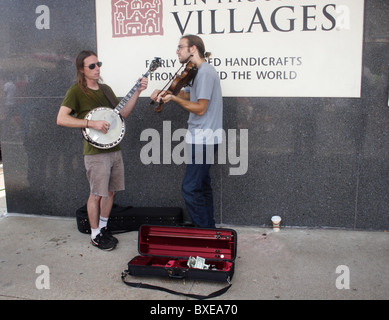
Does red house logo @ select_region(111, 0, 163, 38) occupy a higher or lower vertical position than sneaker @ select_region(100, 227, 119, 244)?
higher

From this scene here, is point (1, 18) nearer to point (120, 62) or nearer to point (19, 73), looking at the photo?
point (19, 73)

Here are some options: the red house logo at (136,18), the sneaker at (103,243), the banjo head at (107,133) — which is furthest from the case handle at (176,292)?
the red house logo at (136,18)

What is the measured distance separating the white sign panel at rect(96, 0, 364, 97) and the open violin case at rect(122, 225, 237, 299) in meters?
1.61

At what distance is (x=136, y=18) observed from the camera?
4.26 m

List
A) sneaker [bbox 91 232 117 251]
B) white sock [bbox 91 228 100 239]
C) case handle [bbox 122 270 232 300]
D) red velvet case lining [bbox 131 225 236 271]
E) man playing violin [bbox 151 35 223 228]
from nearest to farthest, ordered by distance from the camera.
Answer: case handle [bbox 122 270 232 300] < red velvet case lining [bbox 131 225 236 271] < man playing violin [bbox 151 35 223 228] < sneaker [bbox 91 232 117 251] < white sock [bbox 91 228 100 239]

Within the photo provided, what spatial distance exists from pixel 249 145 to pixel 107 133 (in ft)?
4.99

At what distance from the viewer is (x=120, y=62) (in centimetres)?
434

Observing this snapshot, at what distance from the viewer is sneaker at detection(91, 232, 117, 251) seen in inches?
147

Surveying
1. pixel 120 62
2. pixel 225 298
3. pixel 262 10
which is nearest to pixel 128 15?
pixel 120 62

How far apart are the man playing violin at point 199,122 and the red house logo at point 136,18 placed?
0.83m

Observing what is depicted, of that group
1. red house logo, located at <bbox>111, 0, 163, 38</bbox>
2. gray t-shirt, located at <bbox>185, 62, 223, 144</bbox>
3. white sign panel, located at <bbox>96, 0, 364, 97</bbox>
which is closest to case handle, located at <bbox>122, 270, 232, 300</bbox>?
gray t-shirt, located at <bbox>185, 62, 223, 144</bbox>

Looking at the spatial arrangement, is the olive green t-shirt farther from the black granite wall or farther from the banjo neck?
the black granite wall
